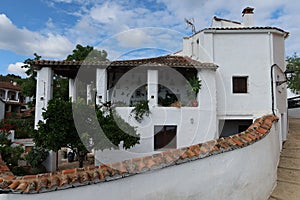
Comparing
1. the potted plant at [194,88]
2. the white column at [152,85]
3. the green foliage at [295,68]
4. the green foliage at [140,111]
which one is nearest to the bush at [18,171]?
the green foliage at [140,111]

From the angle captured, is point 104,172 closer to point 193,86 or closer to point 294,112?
point 193,86

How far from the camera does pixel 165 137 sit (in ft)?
36.2

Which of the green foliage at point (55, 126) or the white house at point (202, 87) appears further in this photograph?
the white house at point (202, 87)

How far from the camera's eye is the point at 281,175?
585 centimetres

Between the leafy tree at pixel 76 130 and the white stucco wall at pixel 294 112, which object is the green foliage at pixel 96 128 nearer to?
the leafy tree at pixel 76 130

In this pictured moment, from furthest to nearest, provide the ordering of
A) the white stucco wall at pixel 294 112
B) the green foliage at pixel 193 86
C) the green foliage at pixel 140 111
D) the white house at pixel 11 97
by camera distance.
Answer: the white house at pixel 11 97 → the white stucco wall at pixel 294 112 → the green foliage at pixel 193 86 → the green foliage at pixel 140 111

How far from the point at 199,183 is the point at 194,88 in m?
7.93

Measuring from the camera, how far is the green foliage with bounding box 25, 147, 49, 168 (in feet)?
32.8

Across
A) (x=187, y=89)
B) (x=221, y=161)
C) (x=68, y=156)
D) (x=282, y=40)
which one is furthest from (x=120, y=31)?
(x=282, y=40)

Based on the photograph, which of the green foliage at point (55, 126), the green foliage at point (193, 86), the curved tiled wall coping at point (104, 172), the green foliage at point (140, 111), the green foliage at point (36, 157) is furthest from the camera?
the green foliage at point (193, 86)

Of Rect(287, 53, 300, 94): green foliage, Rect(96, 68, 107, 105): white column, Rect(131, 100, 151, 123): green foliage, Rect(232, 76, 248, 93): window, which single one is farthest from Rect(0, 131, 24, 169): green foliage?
Rect(287, 53, 300, 94): green foliage

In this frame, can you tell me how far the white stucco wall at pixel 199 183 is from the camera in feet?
10.0

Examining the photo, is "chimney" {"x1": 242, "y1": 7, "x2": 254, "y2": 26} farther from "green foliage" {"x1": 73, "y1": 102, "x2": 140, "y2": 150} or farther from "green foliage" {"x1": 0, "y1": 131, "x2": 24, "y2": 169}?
"green foliage" {"x1": 0, "y1": 131, "x2": 24, "y2": 169}

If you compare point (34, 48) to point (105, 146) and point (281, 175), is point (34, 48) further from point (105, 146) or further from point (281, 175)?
point (281, 175)
